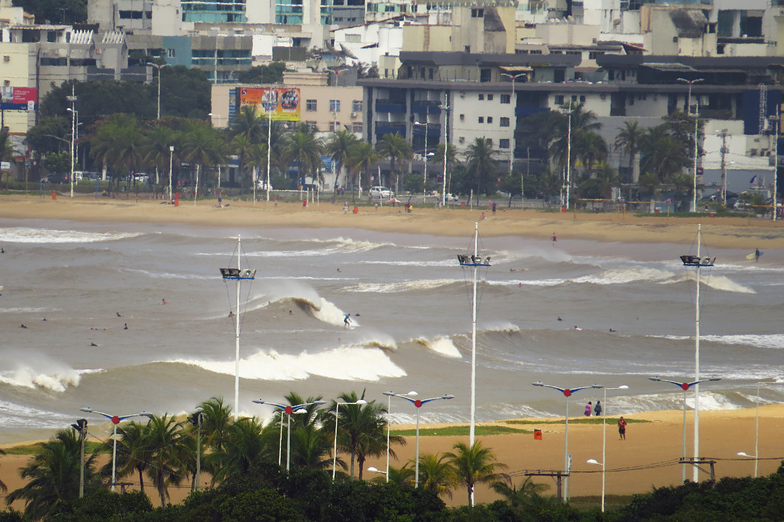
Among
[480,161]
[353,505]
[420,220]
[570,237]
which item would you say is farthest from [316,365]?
[480,161]

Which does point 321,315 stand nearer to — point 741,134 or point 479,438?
point 479,438

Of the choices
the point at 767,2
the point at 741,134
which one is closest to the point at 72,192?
the point at 741,134

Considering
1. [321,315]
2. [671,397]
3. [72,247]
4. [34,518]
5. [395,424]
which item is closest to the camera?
[34,518]

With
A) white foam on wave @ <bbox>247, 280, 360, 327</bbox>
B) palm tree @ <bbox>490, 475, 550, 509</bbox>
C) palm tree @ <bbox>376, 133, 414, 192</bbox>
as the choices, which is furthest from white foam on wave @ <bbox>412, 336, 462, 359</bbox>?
palm tree @ <bbox>376, 133, 414, 192</bbox>

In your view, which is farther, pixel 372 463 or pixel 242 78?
pixel 242 78

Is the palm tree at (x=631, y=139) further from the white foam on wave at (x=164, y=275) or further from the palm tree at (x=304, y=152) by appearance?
the white foam on wave at (x=164, y=275)

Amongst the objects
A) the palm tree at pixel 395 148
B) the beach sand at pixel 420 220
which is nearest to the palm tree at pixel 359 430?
the beach sand at pixel 420 220
